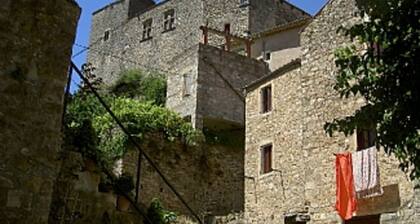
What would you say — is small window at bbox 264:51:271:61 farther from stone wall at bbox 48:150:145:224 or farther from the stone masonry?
stone wall at bbox 48:150:145:224

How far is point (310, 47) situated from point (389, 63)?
13.7 metres

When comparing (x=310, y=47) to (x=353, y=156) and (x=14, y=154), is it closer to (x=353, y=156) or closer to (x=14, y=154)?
(x=353, y=156)

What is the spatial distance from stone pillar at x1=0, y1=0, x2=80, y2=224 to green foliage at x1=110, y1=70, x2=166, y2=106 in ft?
79.5

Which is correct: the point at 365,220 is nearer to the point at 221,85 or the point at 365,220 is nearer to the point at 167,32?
the point at 221,85

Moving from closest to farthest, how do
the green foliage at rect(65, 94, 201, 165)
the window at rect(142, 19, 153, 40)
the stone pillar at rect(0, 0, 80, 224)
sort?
the stone pillar at rect(0, 0, 80, 224)
the green foliage at rect(65, 94, 201, 165)
the window at rect(142, 19, 153, 40)

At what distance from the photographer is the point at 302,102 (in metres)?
19.8

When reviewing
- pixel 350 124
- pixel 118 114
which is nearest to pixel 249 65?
pixel 118 114

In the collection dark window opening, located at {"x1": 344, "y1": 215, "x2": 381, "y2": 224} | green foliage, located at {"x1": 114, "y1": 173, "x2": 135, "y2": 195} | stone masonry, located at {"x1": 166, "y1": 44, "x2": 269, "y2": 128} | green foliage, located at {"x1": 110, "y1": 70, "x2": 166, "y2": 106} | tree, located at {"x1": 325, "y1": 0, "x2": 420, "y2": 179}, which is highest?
green foliage, located at {"x1": 110, "y1": 70, "x2": 166, "y2": 106}

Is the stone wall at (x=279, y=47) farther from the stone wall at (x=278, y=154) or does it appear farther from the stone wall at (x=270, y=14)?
the stone wall at (x=278, y=154)

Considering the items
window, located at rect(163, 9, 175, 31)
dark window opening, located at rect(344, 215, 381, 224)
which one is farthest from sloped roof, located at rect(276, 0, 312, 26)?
dark window opening, located at rect(344, 215, 381, 224)

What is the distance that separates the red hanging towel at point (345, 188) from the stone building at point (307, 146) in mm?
257

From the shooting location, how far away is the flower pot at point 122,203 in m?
9.04

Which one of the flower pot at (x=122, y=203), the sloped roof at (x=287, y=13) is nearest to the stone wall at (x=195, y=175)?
the flower pot at (x=122, y=203)

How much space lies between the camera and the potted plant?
9.07 meters
